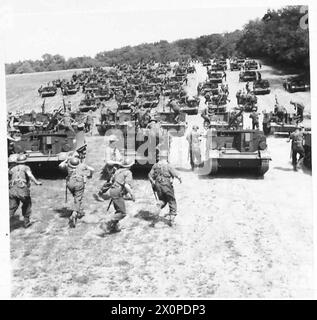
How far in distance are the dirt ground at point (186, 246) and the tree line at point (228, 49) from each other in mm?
17819

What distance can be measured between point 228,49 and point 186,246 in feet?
180

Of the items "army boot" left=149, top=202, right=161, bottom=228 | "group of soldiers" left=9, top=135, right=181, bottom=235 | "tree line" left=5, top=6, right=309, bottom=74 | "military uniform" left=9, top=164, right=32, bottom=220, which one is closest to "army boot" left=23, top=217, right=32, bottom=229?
"group of soldiers" left=9, top=135, right=181, bottom=235

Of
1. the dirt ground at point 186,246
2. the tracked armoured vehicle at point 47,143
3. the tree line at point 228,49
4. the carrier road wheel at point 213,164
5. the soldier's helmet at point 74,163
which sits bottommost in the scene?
the dirt ground at point 186,246

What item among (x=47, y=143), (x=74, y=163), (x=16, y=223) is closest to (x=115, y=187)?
(x=74, y=163)

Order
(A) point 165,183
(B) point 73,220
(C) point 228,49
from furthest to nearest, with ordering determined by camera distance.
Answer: (C) point 228,49 < (B) point 73,220 < (A) point 165,183

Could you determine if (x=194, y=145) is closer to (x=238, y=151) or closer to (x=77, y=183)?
(x=238, y=151)

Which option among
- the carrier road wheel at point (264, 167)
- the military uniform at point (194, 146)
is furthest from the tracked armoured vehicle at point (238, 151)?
the military uniform at point (194, 146)

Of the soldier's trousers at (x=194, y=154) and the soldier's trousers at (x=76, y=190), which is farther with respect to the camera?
A: the soldier's trousers at (x=194, y=154)

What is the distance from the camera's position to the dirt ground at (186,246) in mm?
6559

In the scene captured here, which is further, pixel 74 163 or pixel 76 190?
pixel 74 163

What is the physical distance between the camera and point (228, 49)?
59.4m

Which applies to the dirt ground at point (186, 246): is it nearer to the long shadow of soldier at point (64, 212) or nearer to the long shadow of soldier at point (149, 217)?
the long shadow of soldier at point (149, 217)

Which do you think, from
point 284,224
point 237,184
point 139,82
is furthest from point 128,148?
point 139,82
